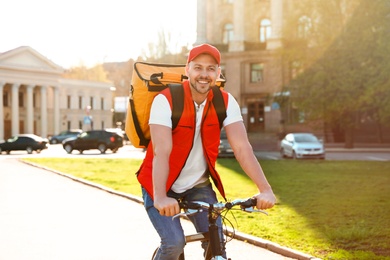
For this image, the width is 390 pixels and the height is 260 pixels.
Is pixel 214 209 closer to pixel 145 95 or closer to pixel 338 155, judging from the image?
pixel 145 95

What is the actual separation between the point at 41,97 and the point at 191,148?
94.3 meters

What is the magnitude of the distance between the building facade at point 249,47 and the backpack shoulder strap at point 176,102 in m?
52.4

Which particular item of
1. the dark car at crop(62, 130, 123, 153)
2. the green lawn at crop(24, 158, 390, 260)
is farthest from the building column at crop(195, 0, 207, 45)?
the green lawn at crop(24, 158, 390, 260)

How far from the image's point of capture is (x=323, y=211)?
1148 centimetres

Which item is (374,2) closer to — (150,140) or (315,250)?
(315,250)

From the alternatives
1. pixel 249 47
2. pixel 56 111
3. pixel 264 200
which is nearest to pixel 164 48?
pixel 249 47

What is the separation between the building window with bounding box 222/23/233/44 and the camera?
64938 mm

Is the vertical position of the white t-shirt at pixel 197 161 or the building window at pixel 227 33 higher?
the building window at pixel 227 33

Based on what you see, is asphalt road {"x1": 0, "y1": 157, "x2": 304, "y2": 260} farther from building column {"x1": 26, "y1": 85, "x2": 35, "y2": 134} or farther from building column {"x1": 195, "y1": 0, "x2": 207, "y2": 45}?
building column {"x1": 26, "y1": 85, "x2": 35, "y2": 134}

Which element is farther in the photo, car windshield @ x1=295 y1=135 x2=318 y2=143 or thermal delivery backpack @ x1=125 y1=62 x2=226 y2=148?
car windshield @ x1=295 y1=135 x2=318 y2=143

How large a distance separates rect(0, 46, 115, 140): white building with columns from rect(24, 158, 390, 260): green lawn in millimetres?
70931

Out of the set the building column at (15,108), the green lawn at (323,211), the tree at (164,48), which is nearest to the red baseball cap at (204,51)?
the green lawn at (323,211)

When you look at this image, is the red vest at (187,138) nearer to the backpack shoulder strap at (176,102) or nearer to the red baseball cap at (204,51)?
the backpack shoulder strap at (176,102)

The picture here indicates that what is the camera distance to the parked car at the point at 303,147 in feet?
104
